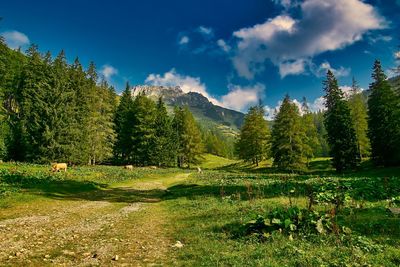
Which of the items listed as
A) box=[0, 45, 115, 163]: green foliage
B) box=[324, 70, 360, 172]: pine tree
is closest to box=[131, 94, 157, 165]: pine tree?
box=[0, 45, 115, 163]: green foliage

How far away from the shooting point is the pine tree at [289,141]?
194 feet

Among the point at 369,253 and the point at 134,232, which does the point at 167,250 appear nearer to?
the point at 134,232

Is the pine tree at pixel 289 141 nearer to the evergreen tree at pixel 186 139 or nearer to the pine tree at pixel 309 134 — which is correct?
the pine tree at pixel 309 134

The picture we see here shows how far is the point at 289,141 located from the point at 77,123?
134 ft

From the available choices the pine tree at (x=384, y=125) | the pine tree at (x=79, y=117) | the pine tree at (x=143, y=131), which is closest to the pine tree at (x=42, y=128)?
the pine tree at (x=79, y=117)

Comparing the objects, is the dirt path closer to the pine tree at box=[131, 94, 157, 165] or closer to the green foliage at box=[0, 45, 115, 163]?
the green foliage at box=[0, 45, 115, 163]

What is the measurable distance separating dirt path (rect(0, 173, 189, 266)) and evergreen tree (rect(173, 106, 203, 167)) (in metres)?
58.9

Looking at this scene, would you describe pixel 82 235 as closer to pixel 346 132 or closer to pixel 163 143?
pixel 346 132

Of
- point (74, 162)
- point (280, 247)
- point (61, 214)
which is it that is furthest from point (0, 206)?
point (74, 162)

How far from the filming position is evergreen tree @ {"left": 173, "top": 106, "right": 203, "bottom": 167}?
80500 millimetres

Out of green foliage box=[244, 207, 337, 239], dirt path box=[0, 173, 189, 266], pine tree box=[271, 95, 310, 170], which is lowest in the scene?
dirt path box=[0, 173, 189, 266]

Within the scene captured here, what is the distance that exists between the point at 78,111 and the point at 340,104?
51.1 m

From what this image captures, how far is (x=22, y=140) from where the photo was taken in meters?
54.2

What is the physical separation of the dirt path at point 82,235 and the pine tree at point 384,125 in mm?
46153
